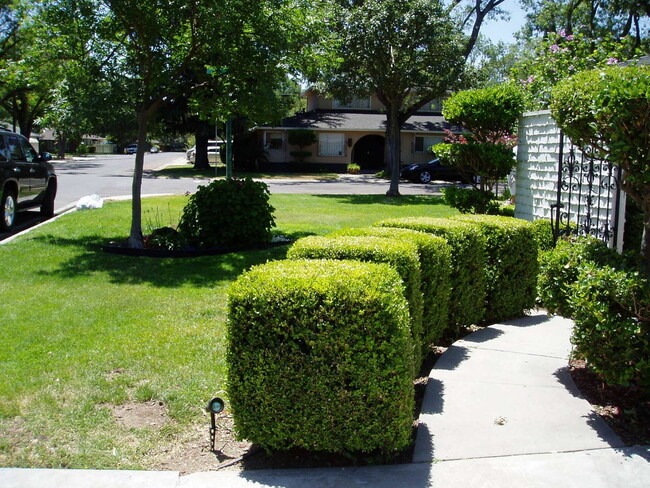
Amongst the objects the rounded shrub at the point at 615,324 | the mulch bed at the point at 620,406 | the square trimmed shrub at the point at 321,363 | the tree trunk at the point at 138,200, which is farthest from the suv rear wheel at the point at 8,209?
the rounded shrub at the point at 615,324

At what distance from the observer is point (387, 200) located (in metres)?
22.4

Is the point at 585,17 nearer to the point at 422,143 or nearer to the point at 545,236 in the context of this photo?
the point at 422,143

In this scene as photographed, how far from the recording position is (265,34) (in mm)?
10812

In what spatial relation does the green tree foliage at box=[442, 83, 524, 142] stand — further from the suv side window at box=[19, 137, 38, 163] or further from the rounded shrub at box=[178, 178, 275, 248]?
the suv side window at box=[19, 137, 38, 163]

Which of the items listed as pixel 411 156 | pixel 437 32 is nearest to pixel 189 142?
pixel 411 156

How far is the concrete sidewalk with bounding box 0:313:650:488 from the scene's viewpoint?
3.59 m

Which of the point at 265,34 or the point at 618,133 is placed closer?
the point at 618,133

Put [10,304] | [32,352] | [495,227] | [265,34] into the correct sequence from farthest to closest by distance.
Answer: [265,34]
[10,304]
[495,227]
[32,352]

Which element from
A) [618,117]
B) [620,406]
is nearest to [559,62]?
[618,117]

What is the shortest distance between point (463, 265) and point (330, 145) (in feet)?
120

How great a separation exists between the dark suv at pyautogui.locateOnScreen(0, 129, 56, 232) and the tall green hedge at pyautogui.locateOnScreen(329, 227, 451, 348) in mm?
9690

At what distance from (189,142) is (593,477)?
10473 centimetres

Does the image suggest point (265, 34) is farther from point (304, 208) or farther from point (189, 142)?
point (189, 142)

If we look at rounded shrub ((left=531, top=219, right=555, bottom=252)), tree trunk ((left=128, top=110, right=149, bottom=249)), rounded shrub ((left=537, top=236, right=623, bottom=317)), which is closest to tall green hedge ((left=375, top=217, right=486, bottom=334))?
rounded shrub ((left=537, top=236, right=623, bottom=317))
